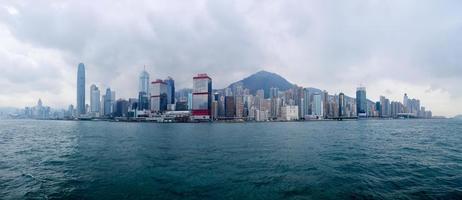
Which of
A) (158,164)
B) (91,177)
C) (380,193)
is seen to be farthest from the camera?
(158,164)

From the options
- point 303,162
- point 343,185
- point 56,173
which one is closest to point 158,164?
point 56,173

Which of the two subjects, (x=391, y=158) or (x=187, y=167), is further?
(x=391, y=158)

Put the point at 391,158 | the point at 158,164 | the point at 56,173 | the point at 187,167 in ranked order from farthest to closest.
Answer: the point at 391,158 < the point at 158,164 < the point at 187,167 < the point at 56,173

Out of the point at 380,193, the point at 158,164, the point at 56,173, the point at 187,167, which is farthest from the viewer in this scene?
the point at 158,164

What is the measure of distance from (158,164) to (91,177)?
625cm

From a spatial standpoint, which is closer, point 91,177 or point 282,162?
point 91,177

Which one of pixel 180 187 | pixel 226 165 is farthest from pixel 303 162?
pixel 180 187

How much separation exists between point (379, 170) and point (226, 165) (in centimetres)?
1398

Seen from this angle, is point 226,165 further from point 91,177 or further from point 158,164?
point 91,177

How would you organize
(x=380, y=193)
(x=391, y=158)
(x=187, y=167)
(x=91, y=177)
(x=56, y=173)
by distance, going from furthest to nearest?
(x=391, y=158), (x=187, y=167), (x=56, y=173), (x=91, y=177), (x=380, y=193)

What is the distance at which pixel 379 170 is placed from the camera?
20.6 metres

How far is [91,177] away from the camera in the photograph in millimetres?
18141

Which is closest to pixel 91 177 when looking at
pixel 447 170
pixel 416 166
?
pixel 416 166

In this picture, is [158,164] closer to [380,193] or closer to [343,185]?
[343,185]
